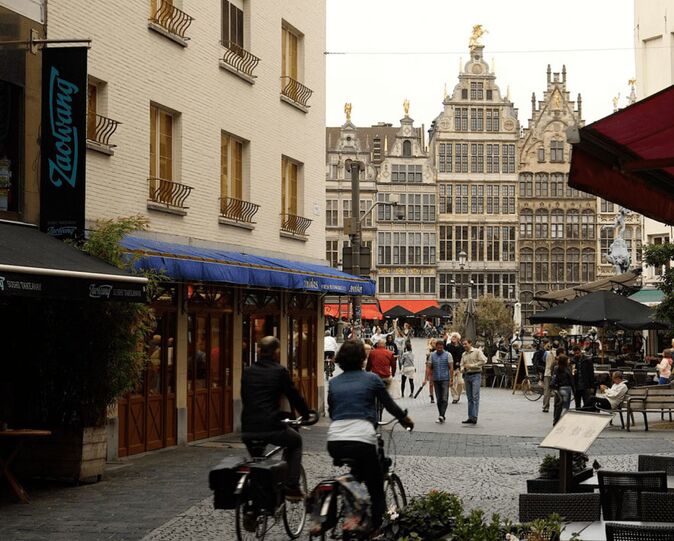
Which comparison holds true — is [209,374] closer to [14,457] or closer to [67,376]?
[67,376]

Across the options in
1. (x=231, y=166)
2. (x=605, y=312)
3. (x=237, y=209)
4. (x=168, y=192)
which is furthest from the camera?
(x=605, y=312)

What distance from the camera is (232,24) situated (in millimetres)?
20984

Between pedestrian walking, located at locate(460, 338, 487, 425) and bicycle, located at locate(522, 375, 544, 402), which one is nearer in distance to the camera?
pedestrian walking, located at locate(460, 338, 487, 425)

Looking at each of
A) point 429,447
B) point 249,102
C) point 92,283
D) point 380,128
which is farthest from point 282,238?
point 380,128

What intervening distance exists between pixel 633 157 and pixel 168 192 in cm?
1171

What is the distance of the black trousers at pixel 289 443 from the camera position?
941 centimetres

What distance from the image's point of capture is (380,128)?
313ft

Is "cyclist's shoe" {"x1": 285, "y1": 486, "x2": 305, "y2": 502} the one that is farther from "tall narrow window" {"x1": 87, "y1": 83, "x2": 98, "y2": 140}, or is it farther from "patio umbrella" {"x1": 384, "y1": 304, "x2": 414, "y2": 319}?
"patio umbrella" {"x1": 384, "y1": 304, "x2": 414, "y2": 319}

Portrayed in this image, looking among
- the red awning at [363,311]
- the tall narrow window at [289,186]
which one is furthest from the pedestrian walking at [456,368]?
the red awning at [363,311]

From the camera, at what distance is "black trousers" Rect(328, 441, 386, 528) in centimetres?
851

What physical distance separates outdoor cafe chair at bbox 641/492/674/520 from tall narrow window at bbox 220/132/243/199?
1304 centimetres

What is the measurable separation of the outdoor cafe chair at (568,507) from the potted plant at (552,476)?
3.28 feet

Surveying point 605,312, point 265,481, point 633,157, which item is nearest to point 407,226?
point 605,312

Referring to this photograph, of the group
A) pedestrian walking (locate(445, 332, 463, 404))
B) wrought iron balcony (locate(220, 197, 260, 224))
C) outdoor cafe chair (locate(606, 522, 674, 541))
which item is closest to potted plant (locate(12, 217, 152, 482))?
wrought iron balcony (locate(220, 197, 260, 224))
